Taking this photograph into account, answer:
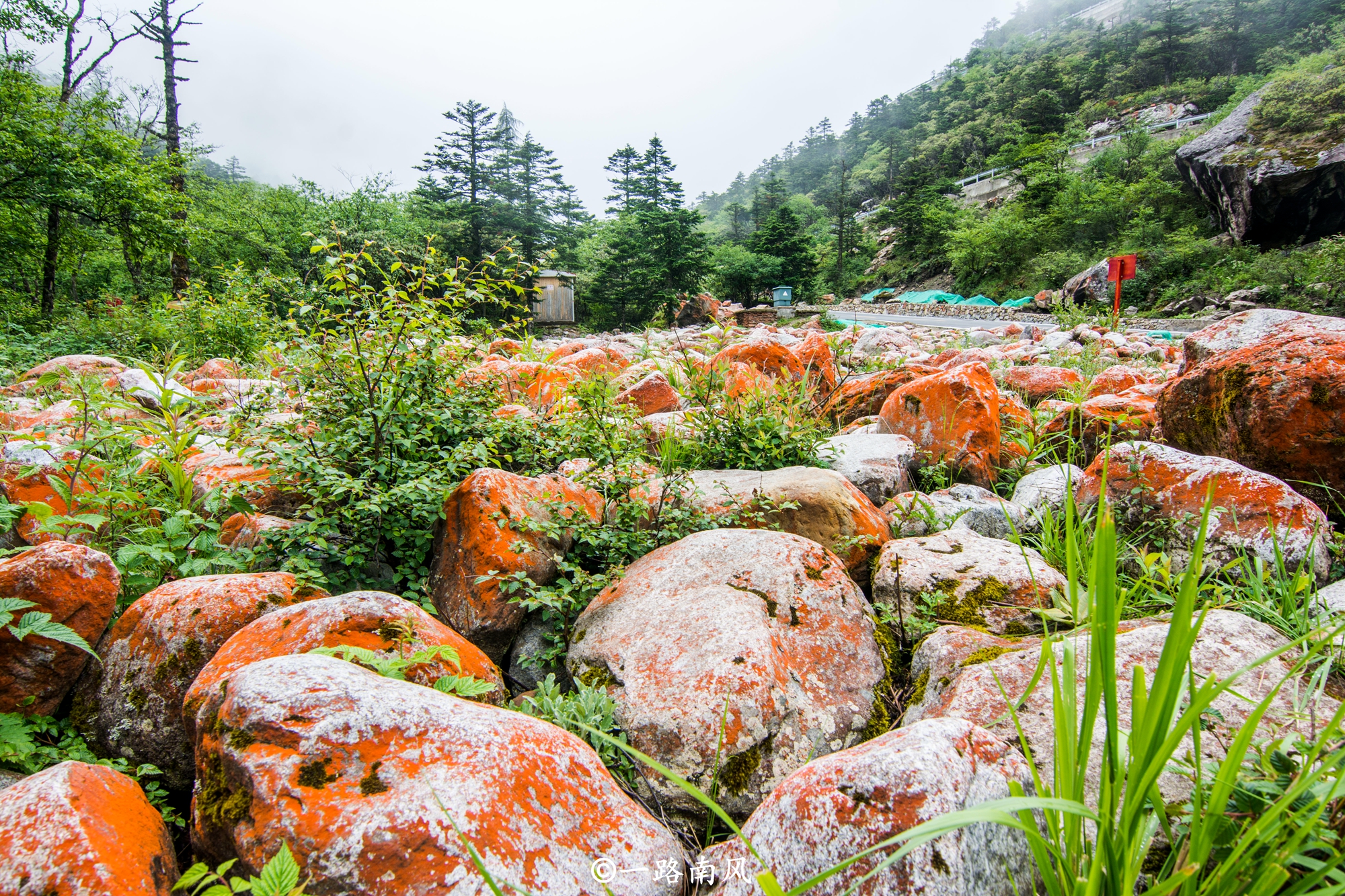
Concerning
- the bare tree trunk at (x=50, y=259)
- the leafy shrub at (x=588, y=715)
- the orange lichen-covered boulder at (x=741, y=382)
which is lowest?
the leafy shrub at (x=588, y=715)

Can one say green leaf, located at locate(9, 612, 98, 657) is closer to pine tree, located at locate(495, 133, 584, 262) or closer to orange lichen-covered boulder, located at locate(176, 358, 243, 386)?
orange lichen-covered boulder, located at locate(176, 358, 243, 386)

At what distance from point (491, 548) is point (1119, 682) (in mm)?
2336

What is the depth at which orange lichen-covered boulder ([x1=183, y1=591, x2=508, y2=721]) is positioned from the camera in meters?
1.86

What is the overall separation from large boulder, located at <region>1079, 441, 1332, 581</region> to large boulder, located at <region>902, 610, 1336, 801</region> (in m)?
0.66

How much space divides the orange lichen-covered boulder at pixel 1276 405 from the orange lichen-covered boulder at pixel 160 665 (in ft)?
15.4

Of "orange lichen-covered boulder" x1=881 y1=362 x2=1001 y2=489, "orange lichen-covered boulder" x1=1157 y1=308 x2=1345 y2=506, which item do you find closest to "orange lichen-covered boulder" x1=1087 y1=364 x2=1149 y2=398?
"orange lichen-covered boulder" x1=881 y1=362 x2=1001 y2=489

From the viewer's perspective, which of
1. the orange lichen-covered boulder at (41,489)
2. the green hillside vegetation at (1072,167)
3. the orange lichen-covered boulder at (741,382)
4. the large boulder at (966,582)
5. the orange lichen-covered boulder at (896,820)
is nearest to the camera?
the orange lichen-covered boulder at (896,820)

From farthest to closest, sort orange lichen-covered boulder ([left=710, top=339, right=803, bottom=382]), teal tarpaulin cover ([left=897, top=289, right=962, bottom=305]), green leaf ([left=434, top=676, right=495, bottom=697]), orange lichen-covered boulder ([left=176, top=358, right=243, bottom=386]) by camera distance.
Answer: teal tarpaulin cover ([left=897, top=289, right=962, bottom=305]) < orange lichen-covered boulder ([left=176, top=358, right=243, bottom=386]) < orange lichen-covered boulder ([left=710, top=339, right=803, bottom=382]) < green leaf ([left=434, top=676, right=495, bottom=697])

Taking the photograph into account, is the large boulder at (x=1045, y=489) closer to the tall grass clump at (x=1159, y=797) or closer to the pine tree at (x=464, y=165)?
the tall grass clump at (x=1159, y=797)

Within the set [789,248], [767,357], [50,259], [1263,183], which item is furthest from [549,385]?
[789,248]

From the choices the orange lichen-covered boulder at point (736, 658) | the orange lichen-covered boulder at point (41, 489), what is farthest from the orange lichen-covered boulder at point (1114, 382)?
the orange lichen-covered boulder at point (41, 489)

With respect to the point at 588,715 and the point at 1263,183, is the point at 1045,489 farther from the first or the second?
the point at 1263,183

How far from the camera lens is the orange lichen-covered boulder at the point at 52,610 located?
1893 millimetres

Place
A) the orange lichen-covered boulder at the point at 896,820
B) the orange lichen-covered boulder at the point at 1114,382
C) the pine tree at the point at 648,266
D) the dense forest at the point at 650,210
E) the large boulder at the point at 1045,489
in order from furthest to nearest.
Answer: the pine tree at the point at 648,266 < the dense forest at the point at 650,210 < the orange lichen-covered boulder at the point at 1114,382 < the large boulder at the point at 1045,489 < the orange lichen-covered boulder at the point at 896,820
